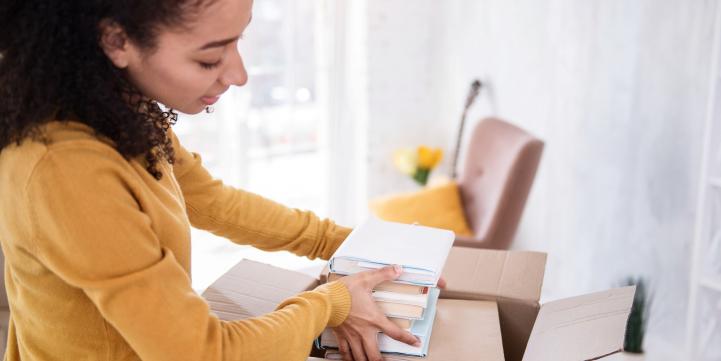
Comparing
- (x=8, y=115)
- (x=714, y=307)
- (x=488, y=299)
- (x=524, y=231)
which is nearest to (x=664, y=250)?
(x=714, y=307)

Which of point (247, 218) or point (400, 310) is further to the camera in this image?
point (247, 218)


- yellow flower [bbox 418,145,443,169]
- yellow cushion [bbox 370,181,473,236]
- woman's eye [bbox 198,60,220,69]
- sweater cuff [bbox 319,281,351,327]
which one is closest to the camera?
woman's eye [bbox 198,60,220,69]

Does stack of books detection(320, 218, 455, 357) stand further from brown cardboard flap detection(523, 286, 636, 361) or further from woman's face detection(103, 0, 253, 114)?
woman's face detection(103, 0, 253, 114)

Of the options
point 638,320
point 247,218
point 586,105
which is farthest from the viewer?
point 586,105

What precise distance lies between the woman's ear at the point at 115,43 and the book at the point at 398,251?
0.45 meters

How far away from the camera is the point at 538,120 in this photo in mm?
3119

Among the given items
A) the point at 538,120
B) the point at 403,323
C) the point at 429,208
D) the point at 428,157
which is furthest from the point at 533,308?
the point at 428,157

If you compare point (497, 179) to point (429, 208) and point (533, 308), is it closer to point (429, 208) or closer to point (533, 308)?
point (429, 208)

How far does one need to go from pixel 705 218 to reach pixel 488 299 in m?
1.25

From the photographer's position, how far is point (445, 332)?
1.21 m

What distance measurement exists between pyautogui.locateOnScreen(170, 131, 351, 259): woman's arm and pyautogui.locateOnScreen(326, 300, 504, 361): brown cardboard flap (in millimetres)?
254

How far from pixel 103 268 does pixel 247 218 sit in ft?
1.69

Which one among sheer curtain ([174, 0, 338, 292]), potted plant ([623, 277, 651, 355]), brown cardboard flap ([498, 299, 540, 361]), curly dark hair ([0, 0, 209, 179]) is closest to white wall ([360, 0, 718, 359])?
potted plant ([623, 277, 651, 355])

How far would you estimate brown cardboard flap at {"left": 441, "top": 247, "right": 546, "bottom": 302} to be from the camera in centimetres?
132
